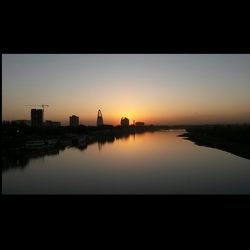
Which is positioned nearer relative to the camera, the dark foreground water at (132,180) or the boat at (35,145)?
the dark foreground water at (132,180)

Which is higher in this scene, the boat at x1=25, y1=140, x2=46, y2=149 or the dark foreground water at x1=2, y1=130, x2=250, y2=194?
the boat at x1=25, y1=140, x2=46, y2=149

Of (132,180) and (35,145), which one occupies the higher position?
(35,145)

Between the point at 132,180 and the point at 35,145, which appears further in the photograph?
the point at 35,145

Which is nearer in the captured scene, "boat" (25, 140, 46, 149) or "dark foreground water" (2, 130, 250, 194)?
"dark foreground water" (2, 130, 250, 194)

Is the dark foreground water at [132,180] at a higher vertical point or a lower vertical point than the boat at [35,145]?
lower
